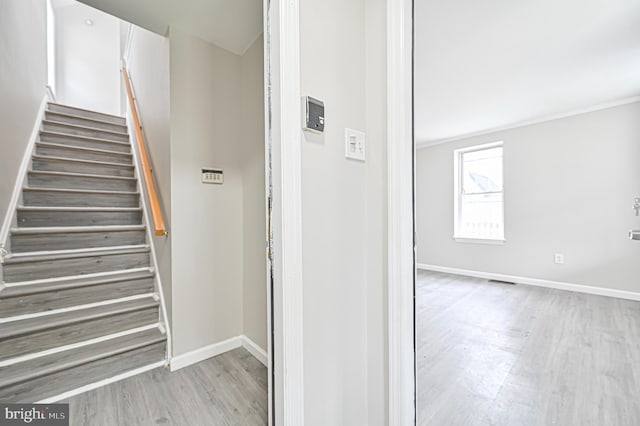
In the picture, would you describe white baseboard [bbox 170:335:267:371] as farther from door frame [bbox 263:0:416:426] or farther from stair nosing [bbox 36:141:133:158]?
stair nosing [bbox 36:141:133:158]

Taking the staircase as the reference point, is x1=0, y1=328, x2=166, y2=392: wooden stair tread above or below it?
below

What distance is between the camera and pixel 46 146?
272 centimetres

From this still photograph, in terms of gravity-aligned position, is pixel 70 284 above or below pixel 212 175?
below

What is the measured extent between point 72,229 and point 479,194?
5.31 metres

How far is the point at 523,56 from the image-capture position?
233 centimetres

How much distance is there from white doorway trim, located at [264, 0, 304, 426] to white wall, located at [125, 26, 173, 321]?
132cm

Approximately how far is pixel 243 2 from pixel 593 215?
4580 millimetres

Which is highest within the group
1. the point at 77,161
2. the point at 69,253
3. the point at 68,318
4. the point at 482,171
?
the point at 482,171

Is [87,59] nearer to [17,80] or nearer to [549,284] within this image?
[17,80]

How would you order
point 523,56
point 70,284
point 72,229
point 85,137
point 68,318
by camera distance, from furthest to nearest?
point 85,137
point 523,56
point 72,229
point 70,284
point 68,318

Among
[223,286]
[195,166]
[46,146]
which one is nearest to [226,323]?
[223,286]

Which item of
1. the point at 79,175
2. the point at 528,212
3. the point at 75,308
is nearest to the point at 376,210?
the point at 75,308

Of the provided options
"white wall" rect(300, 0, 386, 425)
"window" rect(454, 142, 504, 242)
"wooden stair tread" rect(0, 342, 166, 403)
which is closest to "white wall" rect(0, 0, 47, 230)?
"wooden stair tread" rect(0, 342, 166, 403)

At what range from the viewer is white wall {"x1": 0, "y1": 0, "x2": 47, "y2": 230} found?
2.01 metres
